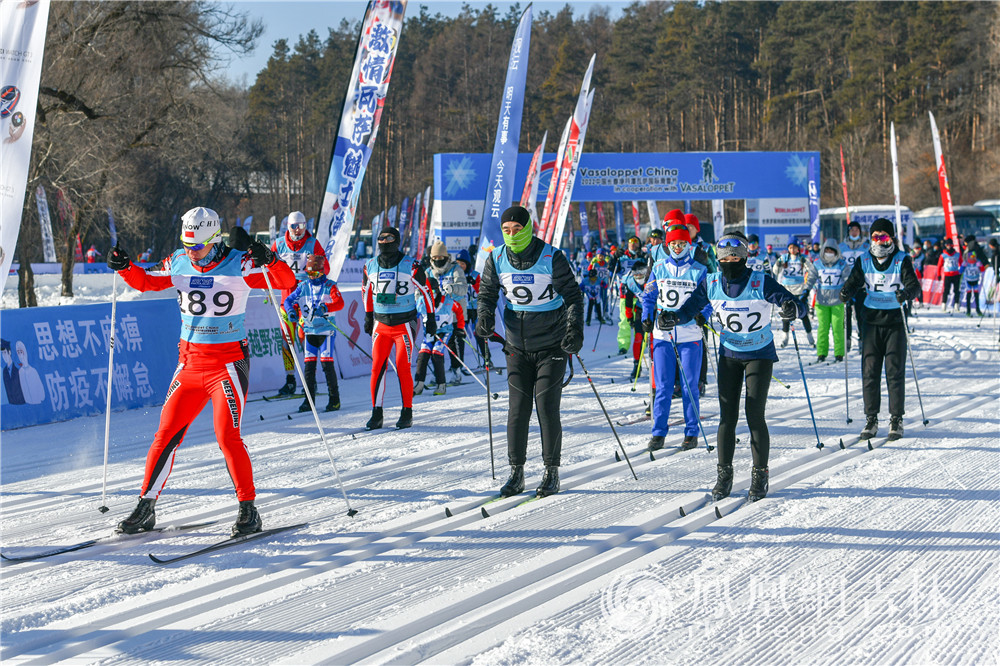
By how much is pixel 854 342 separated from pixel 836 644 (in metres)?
13.4

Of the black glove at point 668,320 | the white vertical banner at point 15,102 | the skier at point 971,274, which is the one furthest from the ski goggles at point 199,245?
the skier at point 971,274

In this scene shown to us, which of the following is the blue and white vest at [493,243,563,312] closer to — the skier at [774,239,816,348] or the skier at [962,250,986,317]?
the skier at [774,239,816,348]

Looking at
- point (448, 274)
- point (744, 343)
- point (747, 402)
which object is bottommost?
point (747, 402)

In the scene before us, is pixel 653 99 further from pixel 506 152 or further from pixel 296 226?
pixel 296 226

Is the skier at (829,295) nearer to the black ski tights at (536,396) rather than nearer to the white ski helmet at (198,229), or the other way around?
the black ski tights at (536,396)

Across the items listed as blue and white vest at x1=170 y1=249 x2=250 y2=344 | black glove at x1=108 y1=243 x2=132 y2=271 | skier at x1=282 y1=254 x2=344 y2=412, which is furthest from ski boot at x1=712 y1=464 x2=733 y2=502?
skier at x1=282 y1=254 x2=344 y2=412

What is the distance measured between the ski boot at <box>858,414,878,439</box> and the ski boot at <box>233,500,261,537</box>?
5.33 meters

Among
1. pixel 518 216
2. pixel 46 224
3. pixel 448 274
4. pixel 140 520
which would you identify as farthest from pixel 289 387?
pixel 46 224

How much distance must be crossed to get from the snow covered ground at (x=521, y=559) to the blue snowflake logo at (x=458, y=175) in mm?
22090

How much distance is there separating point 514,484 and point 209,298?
2393 millimetres

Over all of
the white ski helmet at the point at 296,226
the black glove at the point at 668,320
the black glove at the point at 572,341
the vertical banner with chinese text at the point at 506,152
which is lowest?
the black glove at the point at 572,341

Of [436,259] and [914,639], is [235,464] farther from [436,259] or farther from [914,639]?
[436,259]

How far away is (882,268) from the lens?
809 cm

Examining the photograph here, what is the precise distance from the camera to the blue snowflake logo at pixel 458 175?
97.2 feet
